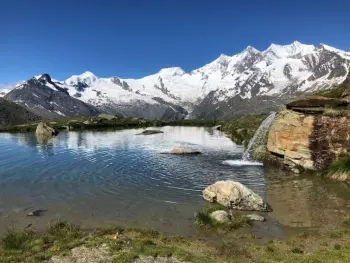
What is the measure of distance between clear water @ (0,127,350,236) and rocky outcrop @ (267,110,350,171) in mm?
3962

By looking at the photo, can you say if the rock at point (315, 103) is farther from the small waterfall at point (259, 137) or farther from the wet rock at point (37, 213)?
the wet rock at point (37, 213)

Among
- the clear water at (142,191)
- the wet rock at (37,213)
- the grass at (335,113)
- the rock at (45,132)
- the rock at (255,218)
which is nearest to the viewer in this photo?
the rock at (255,218)

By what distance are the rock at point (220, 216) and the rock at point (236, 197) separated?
4.18 metres

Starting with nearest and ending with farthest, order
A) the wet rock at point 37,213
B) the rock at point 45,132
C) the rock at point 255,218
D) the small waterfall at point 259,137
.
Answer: the rock at point 255,218
the wet rock at point 37,213
the small waterfall at point 259,137
the rock at point 45,132

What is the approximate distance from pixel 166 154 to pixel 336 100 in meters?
34.7

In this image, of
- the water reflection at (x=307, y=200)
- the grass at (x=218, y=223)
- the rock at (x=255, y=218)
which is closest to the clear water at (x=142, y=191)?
the water reflection at (x=307, y=200)

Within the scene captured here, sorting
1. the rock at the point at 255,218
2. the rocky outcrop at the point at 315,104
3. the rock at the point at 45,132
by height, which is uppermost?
the rocky outcrop at the point at 315,104

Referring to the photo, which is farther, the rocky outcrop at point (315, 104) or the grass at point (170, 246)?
the rocky outcrop at point (315, 104)

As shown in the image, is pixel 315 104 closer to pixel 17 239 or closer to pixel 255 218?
pixel 255 218

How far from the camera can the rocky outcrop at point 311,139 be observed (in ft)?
169

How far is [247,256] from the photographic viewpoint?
2503 cm

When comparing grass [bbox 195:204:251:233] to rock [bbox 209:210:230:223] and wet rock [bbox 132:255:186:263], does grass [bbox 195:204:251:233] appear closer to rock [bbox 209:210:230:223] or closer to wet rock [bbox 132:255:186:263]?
rock [bbox 209:210:230:223]

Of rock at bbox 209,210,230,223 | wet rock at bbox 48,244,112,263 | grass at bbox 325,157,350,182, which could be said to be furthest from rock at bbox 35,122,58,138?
wet rock at bbox 48,244,112,263

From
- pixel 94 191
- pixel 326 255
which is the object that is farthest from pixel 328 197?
pixel 94 191
